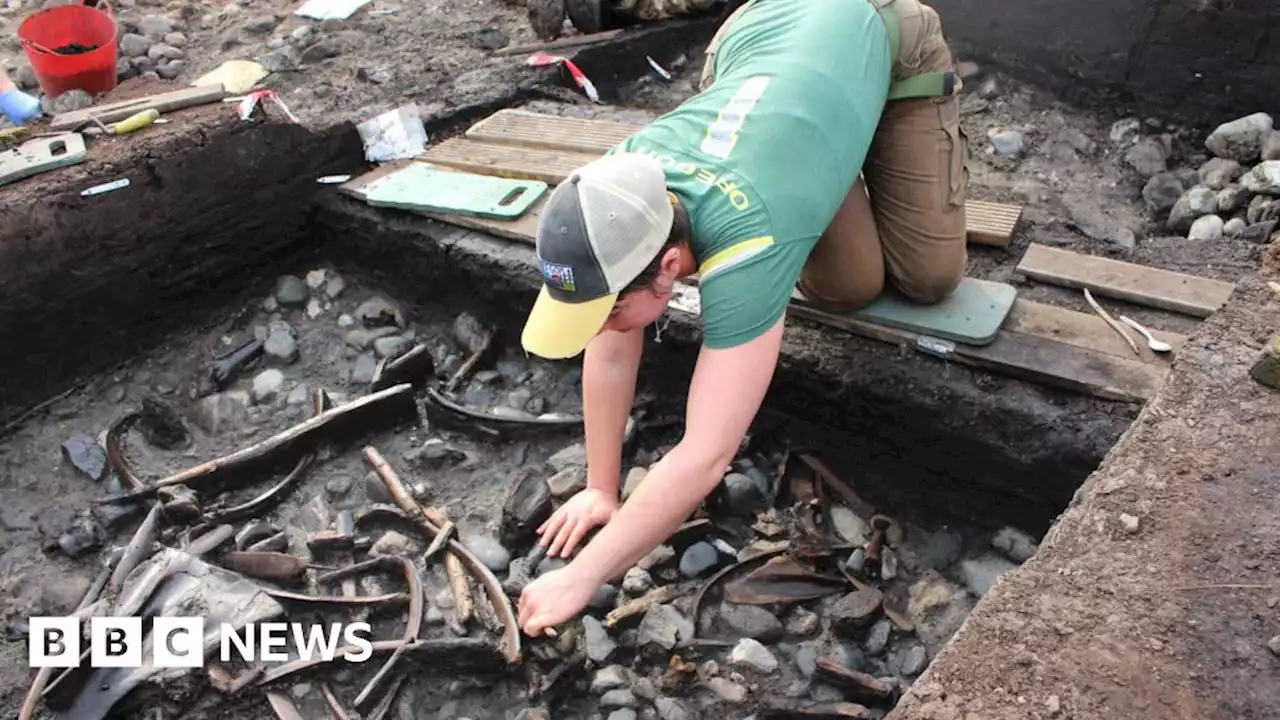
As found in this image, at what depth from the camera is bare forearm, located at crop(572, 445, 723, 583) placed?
7.57 ft

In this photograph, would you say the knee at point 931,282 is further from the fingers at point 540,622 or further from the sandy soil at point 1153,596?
the fingers at point 540,622

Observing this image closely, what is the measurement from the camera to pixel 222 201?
4.20 m

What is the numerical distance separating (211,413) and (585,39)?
285 cm

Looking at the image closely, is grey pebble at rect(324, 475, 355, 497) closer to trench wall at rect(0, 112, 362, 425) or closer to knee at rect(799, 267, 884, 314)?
trench wall at rect(0, 112, 362, 425)

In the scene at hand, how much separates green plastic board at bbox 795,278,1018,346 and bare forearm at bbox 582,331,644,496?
2.85 ft

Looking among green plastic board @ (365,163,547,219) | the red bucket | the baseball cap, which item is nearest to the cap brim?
the baseball cap

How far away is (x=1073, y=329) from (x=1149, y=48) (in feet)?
7.08

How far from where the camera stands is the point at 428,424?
382cm

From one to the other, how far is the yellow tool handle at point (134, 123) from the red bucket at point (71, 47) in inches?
43.4

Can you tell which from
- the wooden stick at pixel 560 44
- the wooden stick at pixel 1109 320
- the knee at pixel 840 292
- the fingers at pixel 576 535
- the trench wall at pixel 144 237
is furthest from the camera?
the wooden stick at pixel 560 44

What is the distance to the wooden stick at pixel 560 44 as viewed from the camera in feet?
17.7

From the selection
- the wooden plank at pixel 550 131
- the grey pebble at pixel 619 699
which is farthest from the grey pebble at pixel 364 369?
the grey pebble at pixel 619 699

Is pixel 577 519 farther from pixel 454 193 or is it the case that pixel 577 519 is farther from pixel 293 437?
pixel 454 193

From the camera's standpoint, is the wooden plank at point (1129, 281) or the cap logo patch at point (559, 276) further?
the wooden plank at point (1129, 281)
